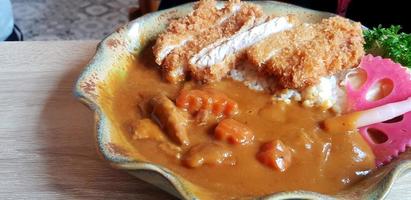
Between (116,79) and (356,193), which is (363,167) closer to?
(356,193)

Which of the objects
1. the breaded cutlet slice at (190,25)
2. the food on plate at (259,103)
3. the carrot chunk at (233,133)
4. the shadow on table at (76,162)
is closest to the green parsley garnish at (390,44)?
the food on plate at (259,103)

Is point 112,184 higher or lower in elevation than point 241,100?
lower

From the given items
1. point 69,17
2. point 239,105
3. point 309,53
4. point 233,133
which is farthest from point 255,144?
point 69,17

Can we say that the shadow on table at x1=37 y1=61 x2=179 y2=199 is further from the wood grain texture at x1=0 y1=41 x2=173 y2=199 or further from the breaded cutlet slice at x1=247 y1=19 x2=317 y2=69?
the breaded cutlet slice at x1=247 y1=19 x2=317 y2=69

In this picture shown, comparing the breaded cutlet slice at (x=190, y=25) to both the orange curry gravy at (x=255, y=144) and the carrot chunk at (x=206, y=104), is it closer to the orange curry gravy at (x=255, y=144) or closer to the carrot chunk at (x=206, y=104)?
the orange curry gravy at (x=255, y=144)

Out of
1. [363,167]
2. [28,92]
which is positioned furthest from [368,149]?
[28,92]
